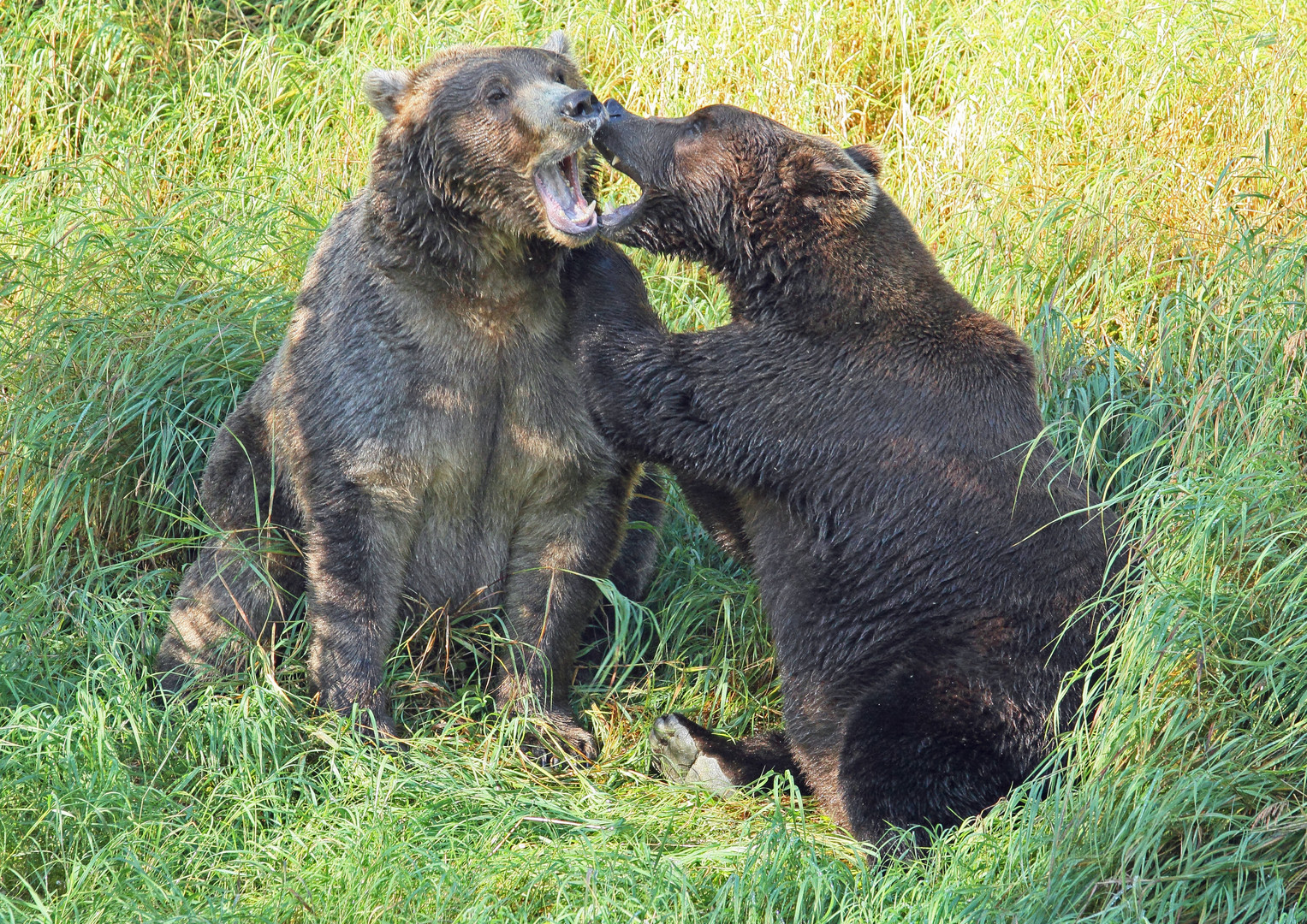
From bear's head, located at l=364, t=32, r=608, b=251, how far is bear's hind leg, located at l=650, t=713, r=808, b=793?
1.71 meters

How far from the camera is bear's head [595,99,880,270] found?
187 inches

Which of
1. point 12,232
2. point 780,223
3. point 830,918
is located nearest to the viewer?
point 830,918

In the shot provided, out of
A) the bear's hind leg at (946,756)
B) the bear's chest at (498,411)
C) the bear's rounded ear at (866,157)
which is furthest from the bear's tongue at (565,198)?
the bear's hind leg at (946,756)

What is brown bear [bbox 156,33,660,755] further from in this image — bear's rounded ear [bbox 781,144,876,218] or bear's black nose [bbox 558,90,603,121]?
bear's rounded ear [bbox 781,144,876,218]

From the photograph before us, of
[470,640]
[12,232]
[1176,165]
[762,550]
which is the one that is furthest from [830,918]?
[12,232]

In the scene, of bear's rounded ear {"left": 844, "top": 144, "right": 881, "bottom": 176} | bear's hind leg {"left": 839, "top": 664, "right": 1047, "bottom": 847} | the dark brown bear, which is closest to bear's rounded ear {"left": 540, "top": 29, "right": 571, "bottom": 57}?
the dark brown bear

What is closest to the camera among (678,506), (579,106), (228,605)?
(579,106)

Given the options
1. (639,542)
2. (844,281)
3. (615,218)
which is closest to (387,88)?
(615,218)

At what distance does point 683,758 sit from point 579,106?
2228 mm

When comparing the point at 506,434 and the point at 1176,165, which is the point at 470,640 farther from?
the point at 1176,165

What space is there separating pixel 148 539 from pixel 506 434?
64.1 inches

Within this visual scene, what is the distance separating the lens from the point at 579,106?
453 centimetres

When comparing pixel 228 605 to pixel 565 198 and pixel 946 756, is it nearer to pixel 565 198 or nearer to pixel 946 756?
pixel 565 198

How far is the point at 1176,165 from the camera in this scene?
6.12 meters
